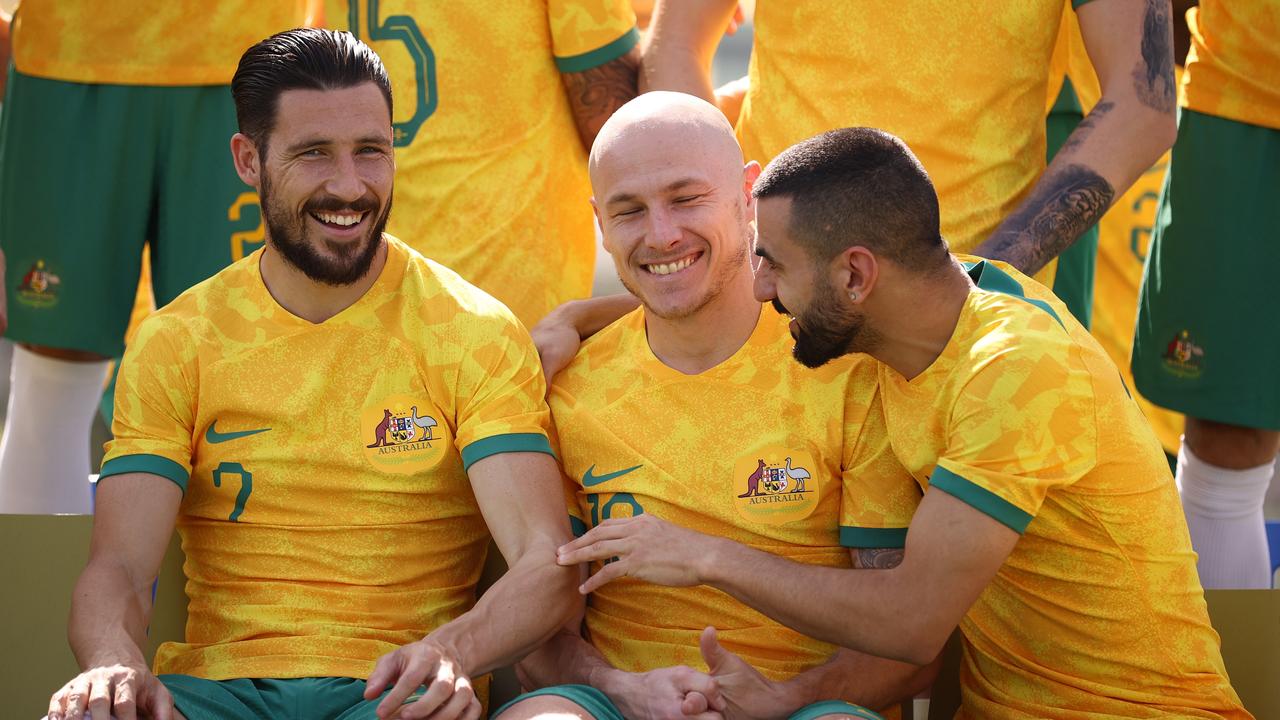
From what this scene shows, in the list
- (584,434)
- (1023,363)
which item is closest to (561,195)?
(584,434)

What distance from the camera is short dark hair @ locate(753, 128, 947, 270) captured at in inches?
121

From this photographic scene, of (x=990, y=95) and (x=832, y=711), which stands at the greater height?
(x=990, y=95)

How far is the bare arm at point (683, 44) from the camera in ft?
13.9

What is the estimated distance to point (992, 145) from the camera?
150 inches

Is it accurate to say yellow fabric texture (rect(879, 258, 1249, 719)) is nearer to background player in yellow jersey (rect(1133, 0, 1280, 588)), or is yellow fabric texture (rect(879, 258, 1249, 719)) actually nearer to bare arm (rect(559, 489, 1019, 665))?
bare arm (rect(559, 489, 1019, 665))

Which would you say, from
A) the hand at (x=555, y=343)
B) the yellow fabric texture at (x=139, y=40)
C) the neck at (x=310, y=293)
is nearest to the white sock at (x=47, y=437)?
the yellow fabric texture at (x=139, y=40)

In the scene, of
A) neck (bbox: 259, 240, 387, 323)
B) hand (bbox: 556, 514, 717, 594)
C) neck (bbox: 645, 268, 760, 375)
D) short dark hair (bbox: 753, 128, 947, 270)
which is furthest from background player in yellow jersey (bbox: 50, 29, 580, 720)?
short dark hair (bbox: 753, 128, 947, 270)

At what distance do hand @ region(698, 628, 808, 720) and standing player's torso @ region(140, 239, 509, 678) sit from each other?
26.0 inches

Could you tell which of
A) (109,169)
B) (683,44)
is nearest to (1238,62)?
(683,44)

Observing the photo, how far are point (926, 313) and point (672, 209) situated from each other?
2.05 ft

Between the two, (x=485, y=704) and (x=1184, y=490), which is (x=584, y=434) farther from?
(x=1184, y=490)

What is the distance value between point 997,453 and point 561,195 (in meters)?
1.91

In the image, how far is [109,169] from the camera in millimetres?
4473

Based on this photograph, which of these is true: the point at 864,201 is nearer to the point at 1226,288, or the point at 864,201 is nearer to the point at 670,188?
the point at 670,188
